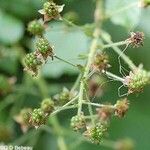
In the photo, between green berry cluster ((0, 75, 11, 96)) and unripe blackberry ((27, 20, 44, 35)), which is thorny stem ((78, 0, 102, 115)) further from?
green berry cluster ((0, 75, 11, 96))

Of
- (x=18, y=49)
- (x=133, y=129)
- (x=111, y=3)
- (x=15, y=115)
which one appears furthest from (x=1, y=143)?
(x=133, y=129)

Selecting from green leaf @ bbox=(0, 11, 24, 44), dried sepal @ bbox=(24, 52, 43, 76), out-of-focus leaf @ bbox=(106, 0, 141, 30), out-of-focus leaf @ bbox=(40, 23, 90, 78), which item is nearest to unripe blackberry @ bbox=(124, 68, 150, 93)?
dried sepal @ bbox=(24, 52, 43, 76)

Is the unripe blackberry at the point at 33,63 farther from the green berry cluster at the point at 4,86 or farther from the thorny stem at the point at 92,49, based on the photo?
the green berry cluster at the point at 4,86

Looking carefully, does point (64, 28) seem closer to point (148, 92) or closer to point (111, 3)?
point (111, 3)

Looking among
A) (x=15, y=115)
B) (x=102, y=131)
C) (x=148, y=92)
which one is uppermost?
(x=148, y=92)

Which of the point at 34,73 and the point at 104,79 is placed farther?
the point at 104,79
